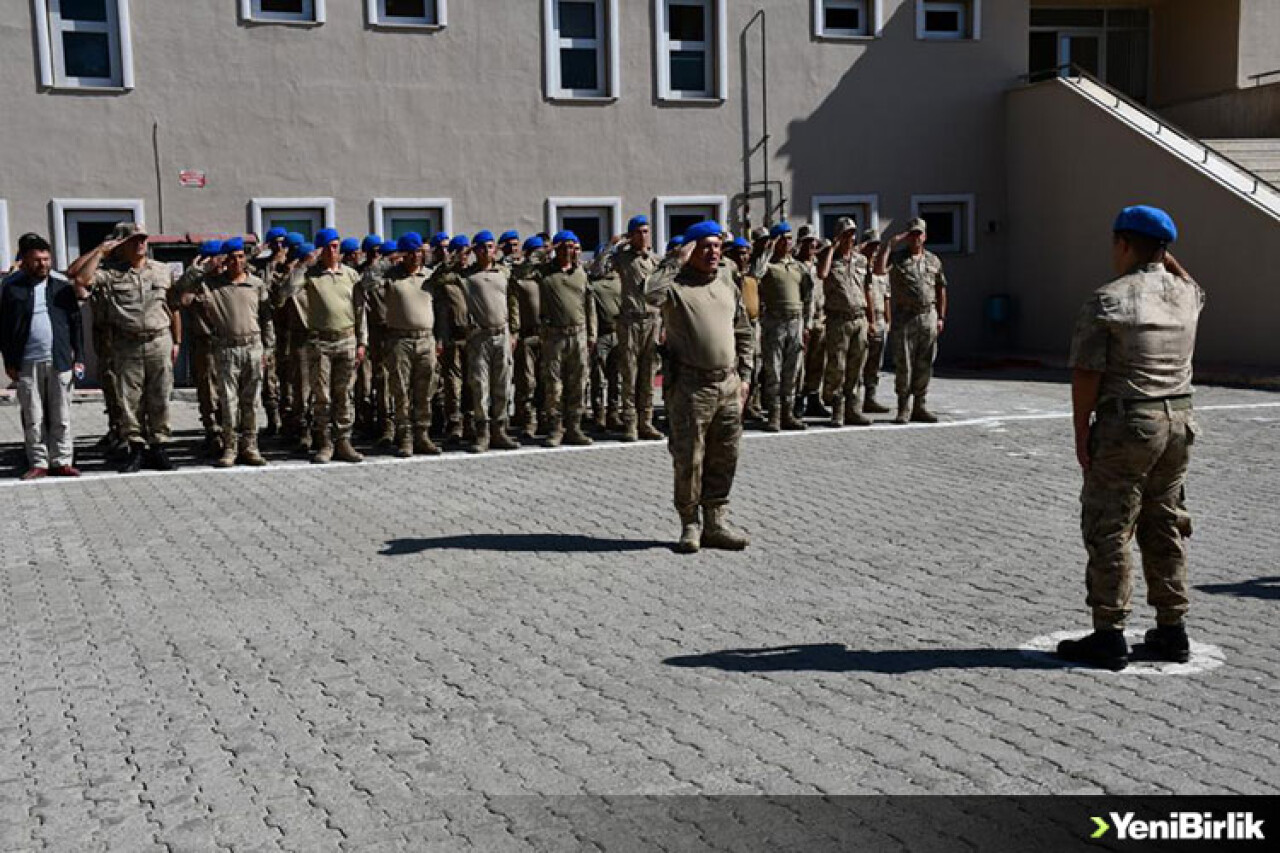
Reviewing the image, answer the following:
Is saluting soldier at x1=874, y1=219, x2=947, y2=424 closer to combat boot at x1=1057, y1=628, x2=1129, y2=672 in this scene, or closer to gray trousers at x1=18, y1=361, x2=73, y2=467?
gray trousers at x1=18, y1=361, x2=73, y2=467

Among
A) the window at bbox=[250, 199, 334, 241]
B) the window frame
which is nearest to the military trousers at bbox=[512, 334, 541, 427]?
the window at bbox=[250, 199, 334, 241]

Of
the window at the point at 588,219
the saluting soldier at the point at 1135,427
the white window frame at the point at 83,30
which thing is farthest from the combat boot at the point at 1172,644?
the white window frame at the point at 83,30

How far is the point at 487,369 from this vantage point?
14.0m

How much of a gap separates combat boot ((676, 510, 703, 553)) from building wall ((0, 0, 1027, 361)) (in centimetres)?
1261

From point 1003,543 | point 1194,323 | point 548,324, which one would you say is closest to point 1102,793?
point 1194,323

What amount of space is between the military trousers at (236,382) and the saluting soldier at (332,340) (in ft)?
1.80

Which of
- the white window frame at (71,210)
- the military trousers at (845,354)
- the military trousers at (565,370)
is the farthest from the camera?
the white window frame at (71,210)

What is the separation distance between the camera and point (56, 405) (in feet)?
41.9

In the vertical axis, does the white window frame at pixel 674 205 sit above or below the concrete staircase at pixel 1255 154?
below

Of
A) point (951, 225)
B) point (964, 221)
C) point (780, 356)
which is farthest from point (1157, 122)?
point (780, 356)

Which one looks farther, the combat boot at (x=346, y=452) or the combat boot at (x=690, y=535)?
the combat boot at (x=346, y=452)

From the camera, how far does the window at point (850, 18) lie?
23.2m

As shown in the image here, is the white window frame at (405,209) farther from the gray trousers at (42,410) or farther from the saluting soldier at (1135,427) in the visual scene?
the saluting soldier at (1135,427)

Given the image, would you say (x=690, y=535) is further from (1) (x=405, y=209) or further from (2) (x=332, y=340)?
(1) (x=405, y=209)
